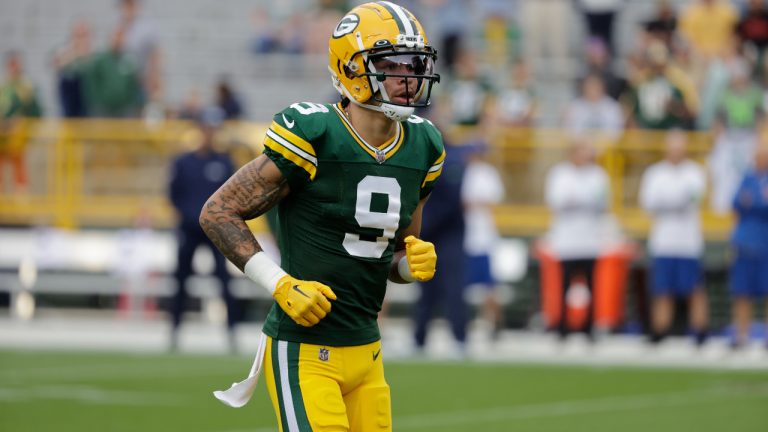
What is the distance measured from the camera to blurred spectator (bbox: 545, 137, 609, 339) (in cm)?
1459

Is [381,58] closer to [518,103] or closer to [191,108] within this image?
[518,103]

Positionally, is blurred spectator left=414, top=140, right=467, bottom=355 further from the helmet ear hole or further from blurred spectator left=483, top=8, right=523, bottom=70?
the helmet ear hole

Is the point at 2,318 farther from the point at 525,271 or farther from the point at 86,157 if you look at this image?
the point at 525,271

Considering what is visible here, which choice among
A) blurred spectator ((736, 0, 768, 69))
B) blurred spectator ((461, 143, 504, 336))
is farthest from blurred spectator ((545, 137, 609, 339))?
blurred spectator ((736, 0, 768, 69))

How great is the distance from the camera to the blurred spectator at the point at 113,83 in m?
18.9

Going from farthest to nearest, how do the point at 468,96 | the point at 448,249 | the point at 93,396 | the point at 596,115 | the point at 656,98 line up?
the point at 468,96, the point at 596,115, the point at 656,98, the point at 448,249, the point at 93,396

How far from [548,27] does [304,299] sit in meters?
16.3

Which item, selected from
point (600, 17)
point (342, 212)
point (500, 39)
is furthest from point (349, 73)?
point (500, 39)

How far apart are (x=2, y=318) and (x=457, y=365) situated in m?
7.09

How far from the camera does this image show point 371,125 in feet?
16.5

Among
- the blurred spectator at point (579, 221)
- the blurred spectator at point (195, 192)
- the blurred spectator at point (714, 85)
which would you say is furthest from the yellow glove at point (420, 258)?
the blurred spectator at point (714, 85)

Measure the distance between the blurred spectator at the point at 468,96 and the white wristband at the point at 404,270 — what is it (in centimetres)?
1218

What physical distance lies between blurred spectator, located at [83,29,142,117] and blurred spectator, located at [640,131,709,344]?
23.8ft

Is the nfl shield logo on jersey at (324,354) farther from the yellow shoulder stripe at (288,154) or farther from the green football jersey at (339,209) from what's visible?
the yellow shoulder stripe at (288,154)
